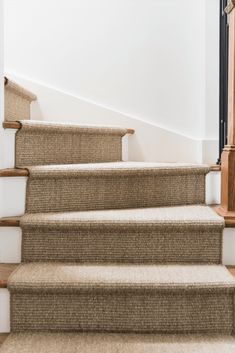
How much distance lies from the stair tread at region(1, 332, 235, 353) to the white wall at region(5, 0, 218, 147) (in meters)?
1.55

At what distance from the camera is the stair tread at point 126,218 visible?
1.75 m

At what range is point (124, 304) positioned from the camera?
63.1 inches

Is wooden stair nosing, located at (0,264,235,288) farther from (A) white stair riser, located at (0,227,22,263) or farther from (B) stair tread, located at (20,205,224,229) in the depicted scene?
(B) stair tread, located at (20,205,224,229)

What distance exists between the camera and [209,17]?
2.62 metres

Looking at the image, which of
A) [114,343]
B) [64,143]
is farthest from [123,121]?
[114,343]

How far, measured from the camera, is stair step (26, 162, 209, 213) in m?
1.91

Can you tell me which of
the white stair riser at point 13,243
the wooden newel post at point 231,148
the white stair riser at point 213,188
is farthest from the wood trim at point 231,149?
the white stair riser at point 213,188

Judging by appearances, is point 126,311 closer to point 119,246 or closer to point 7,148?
point 119,246

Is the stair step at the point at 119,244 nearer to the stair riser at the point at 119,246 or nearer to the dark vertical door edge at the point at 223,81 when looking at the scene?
the stair riser at the point at 119,246

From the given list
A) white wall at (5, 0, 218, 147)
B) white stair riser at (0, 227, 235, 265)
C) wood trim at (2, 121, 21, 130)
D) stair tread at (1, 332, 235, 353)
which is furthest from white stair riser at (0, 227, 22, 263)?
white wall at (5, 0, 218, 147)

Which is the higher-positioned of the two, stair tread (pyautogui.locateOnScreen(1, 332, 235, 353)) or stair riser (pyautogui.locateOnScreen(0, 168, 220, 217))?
stair riser (pyautogui.locateOnScreen(0, 168, 220, 217))

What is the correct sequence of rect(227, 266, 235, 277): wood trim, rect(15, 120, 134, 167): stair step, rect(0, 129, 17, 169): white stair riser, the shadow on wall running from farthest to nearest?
the shadow on wall, rect(15, 120, 134, 167): stair step, rect(0, 129, 17, 169): white stair riser, rect(227, 266, 235, 277): wood trim

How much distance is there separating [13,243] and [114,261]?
0.41 meters

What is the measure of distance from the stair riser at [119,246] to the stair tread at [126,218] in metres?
0.04
